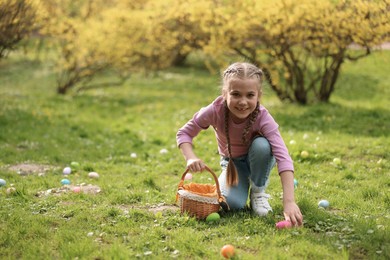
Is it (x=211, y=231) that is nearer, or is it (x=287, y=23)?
(x=211, y=231)

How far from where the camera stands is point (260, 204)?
4.61 metres

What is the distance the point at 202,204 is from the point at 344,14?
205 inches

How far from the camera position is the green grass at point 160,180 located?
3932 mm

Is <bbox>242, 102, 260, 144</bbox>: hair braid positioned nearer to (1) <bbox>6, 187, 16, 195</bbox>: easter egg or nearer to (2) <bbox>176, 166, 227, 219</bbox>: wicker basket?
(2) <bbox>176, 166, 227, 219</bbox>: wicker basket

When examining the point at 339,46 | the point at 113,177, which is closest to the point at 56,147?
the point at 113,177

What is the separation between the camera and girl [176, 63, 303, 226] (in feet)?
14.1

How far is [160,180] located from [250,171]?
1.88 metres

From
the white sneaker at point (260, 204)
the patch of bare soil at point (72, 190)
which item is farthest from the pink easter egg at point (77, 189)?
the white sneaker at point (260, 204)

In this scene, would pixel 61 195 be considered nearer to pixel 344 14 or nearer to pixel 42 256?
pixel 42 256

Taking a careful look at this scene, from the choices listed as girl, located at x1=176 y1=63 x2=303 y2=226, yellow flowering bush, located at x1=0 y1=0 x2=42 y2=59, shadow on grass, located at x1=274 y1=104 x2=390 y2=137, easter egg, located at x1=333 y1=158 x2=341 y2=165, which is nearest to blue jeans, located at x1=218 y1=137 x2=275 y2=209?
girl, located at x1=176 y1=63 x2=303 y2=226

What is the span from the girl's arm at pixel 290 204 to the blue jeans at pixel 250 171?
331 millimetres

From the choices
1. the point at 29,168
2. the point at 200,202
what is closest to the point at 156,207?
the point at 200,202

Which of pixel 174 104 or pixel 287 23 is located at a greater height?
pixel 287 23

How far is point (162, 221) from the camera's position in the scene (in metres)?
4.52
